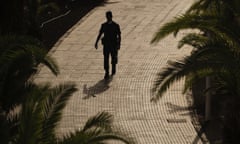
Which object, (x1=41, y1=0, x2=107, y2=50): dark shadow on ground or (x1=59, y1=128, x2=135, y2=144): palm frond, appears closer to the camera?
(x1=59, y1=128, x2=135, y2=144): palm frond

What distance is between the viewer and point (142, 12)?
89.1 feet

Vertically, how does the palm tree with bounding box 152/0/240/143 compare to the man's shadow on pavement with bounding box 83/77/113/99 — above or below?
above

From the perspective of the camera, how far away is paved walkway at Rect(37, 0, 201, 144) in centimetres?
1451

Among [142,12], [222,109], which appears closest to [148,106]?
[222,109]

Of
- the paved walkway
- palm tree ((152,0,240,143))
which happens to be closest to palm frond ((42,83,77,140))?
palm tree ((152,0,240,143))

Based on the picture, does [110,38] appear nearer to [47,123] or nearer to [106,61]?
[106,61]

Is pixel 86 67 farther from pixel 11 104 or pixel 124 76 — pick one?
pixel 11 104

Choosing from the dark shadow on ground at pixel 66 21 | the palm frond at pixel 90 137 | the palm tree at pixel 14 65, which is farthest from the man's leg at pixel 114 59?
the palm frond at pixel 90 137

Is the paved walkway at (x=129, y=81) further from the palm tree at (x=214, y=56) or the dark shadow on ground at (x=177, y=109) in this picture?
the palm tree at (x=214, y=56)

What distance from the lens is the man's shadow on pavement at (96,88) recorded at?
1677 cm

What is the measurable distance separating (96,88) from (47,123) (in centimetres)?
848

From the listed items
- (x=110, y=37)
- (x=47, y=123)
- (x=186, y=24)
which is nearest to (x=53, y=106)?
(x=47, y=123)

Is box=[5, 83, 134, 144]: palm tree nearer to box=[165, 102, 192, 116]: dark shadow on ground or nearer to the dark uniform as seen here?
box=[165, 102, 192, 116]: dark shadow on ground

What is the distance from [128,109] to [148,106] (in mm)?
542
